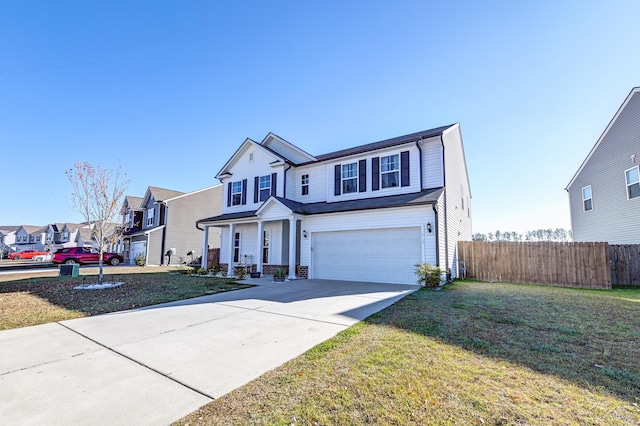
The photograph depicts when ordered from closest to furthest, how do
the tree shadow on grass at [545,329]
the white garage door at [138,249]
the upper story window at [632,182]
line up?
the tree shadow on grass at [545,329]
the upper story window at [632,182]
the white garage door at [138,249]

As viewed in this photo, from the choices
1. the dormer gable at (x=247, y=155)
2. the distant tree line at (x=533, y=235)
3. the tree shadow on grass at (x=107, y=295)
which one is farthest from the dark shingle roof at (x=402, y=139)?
the distant tree line at (x=533, y=235)

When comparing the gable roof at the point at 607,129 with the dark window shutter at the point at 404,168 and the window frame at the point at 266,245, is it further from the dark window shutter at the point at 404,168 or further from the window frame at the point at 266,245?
the window frame at the point at 266,245

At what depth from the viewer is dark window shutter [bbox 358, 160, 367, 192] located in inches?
532

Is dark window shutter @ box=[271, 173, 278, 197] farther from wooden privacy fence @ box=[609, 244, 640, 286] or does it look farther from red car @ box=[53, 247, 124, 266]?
red car @ box=[53, 247, 124, 266]

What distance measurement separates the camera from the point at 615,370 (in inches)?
134

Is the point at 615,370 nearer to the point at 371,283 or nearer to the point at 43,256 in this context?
the point at 371,283

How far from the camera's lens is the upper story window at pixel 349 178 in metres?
13.8

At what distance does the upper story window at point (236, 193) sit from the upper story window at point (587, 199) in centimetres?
2001

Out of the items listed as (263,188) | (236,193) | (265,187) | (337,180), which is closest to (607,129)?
(337,180)

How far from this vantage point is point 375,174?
1321cm

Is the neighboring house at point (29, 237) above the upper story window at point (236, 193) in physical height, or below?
below

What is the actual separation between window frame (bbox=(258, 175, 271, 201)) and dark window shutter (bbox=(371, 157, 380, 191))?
5.94 meters

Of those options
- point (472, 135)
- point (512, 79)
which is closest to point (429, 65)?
point (512, 79)

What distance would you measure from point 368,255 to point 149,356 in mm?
9069
